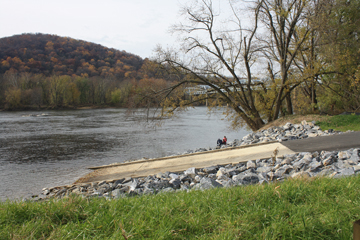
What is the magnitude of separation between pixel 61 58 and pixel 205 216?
5544 inches

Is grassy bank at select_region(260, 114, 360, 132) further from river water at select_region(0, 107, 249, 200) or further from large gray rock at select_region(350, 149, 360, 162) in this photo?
river water at select_region(0, 107, 249, 200)

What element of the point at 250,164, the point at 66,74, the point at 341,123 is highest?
the point at 66,74

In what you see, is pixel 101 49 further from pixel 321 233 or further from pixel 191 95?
pixel 321 233

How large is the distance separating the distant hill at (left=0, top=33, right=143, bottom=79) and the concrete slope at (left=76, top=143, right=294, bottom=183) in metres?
101

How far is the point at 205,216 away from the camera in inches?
119

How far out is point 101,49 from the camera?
15112 centimetres

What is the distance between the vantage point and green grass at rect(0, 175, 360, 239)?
2664 mm

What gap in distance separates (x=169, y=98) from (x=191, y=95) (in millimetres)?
1833

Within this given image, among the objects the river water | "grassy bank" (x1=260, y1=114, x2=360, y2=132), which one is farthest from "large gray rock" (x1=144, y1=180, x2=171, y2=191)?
"grassy bank" (x1=260, y1=114, x2=360, y2=132)

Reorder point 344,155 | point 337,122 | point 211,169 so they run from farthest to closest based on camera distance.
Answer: point 337,122, point 211,169, point 344,155

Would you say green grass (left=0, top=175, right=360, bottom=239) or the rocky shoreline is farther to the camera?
the rocky shoreline

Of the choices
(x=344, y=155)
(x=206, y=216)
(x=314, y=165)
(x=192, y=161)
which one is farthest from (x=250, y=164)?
(x=206, y=216)

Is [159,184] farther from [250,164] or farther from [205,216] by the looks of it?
[205,216]

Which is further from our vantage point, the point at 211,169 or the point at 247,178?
the point at 211,169
